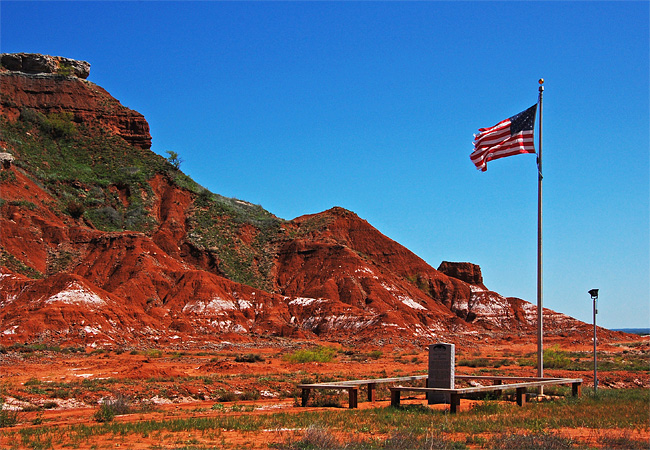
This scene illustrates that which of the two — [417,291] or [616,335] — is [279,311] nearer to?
[417,291]

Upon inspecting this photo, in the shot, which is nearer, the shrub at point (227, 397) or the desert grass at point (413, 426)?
the desert grass at point (413, 426)

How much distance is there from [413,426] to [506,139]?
1157 cm

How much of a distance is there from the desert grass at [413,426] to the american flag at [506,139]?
853cm

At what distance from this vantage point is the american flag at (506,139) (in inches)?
867

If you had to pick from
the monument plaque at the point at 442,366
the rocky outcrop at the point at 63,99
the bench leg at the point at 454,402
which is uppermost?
the rocky outcrop at the point at 63,99

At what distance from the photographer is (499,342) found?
70.3 metres

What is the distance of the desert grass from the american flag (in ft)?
28.0

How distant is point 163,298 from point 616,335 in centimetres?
6181

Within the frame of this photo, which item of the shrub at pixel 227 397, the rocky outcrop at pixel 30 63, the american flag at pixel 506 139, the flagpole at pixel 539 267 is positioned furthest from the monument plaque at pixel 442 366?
the rocky outcrop at pixel 30 63

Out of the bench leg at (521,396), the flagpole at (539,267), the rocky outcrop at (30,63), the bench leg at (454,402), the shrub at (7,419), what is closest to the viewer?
the shrub at (7,419)

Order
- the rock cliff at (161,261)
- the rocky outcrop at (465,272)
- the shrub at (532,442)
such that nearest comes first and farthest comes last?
the shrub at (532,442) → the rock cliff at (161,261) → the rocky outcrop at (465,272)

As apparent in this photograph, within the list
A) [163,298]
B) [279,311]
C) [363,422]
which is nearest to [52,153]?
[163,298]

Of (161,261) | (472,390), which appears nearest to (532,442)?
(472,390)

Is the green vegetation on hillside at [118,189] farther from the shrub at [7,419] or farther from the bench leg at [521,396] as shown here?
the bench leg at [521,396]
